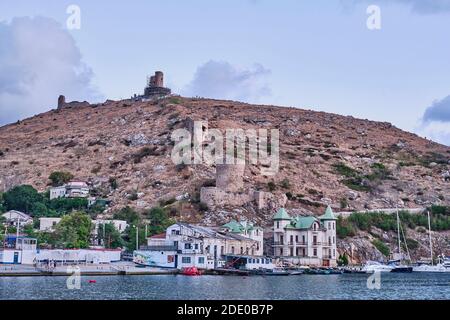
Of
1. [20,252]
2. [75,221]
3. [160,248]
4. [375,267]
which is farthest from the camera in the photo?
[75,221]

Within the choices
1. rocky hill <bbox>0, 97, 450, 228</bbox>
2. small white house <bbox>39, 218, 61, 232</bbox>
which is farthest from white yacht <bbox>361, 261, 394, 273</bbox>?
small white house <bbox>39, 218, 61, 232</bbox>

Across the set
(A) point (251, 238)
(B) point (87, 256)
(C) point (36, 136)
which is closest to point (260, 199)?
(A) point (251, 238)

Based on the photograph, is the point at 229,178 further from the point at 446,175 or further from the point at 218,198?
the point at 446,175

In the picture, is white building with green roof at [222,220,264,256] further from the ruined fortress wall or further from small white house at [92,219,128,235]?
small white house at [92,219,128,235]

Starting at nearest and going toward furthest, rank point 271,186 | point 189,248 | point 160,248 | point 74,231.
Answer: point 189,248 → point 160,248 → point 74,231 → point 271,186

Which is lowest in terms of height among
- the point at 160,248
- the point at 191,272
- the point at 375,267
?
the point at 191,272

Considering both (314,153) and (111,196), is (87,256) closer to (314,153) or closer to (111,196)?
(111,196)

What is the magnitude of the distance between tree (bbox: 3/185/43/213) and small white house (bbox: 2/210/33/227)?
640 cm

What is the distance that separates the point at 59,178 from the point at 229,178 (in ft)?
112

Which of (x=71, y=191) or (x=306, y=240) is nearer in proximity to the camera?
(x=306, y=240)

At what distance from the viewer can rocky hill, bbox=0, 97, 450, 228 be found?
9938 centimetres

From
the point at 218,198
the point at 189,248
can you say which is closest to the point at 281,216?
the point at 218,198

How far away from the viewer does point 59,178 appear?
111 m
